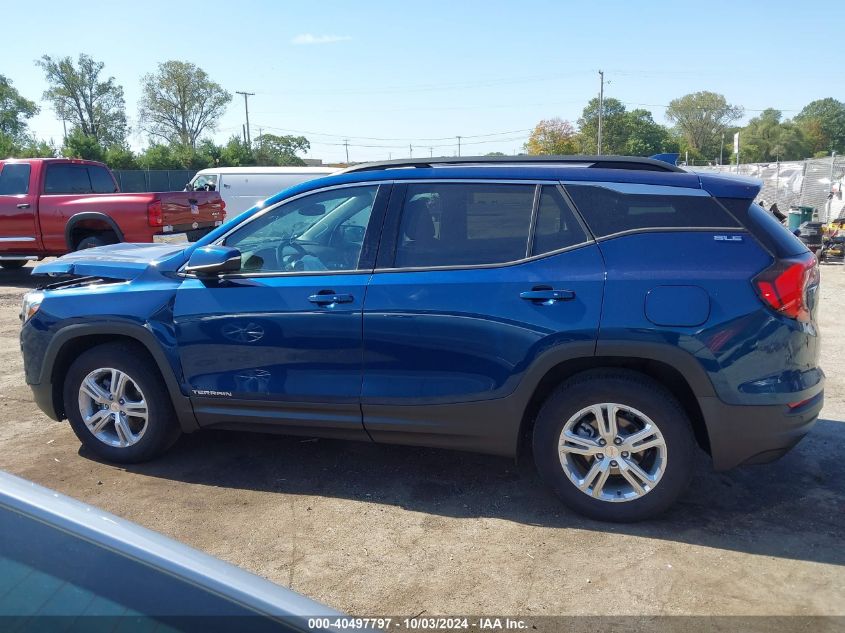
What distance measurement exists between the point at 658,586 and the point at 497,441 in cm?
110

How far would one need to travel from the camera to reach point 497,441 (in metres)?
3.92

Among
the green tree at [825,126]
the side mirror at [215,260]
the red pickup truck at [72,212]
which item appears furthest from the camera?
the green tree at [825,126]

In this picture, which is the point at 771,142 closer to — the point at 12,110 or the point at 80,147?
the point at 80,147

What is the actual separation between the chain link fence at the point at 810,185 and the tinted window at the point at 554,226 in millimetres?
15809

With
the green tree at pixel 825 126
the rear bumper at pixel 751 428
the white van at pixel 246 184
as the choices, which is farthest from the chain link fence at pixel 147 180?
the green tree at pixel 825 126

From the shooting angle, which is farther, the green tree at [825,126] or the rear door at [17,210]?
the green tree at [825,126]

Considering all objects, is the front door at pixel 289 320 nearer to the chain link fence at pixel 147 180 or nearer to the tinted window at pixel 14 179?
the tinted window at pixel 14 179

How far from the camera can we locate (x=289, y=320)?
4.12 meters

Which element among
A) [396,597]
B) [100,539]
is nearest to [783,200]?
[396,597]

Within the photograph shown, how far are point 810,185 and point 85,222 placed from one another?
19.2 m

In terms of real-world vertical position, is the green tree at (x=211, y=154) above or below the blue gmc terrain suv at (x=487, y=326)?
above

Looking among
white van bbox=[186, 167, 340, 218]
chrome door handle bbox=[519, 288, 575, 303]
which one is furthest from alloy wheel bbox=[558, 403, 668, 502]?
white van bbox=[186, 167, 340, 218]

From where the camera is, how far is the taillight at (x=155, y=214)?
11.1 m

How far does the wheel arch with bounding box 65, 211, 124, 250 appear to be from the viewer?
1129 centimetres
